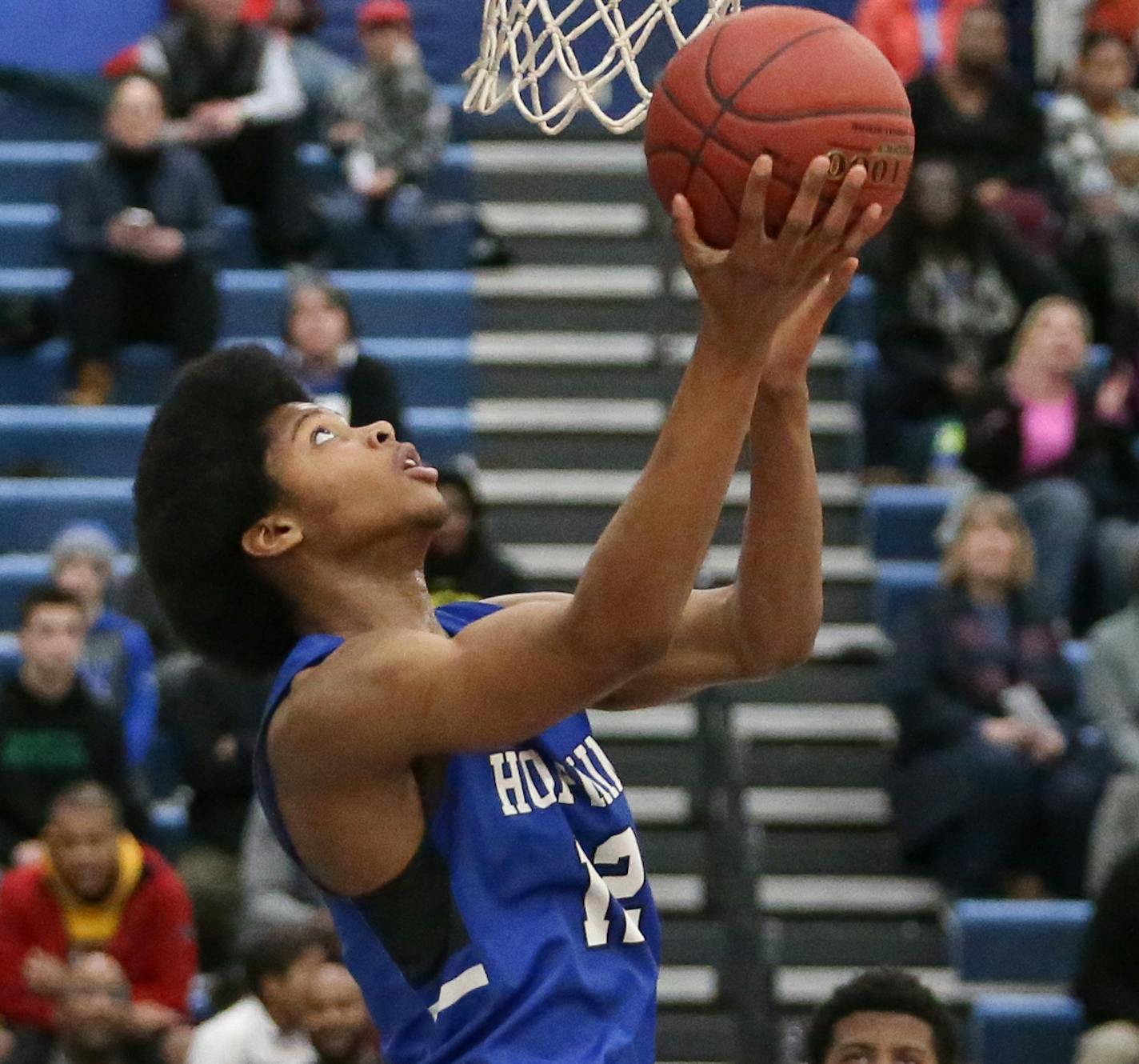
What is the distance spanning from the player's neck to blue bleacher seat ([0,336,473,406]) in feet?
17.1

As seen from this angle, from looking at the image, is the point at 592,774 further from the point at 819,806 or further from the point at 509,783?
the point at 819,806

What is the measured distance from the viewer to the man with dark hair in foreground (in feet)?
8.50

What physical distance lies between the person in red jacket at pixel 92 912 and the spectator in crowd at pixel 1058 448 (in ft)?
8.45

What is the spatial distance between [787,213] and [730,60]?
30cm

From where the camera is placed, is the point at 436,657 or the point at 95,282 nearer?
the point at 436,657

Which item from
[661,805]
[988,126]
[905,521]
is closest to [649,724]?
[661,805]

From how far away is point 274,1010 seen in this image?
5.55 metres

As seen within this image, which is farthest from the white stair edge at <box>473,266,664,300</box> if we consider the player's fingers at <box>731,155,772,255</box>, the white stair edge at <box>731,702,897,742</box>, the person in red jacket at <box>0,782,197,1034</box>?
the player's fingers at <box>731,155,772,255</box>

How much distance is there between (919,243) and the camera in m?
8.05

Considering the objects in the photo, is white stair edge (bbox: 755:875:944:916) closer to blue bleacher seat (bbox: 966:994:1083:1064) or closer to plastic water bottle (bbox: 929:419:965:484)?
blue bleacher seat (bbox: 966:994:1083:1064)

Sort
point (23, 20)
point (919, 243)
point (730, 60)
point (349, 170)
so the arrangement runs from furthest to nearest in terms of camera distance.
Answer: point (23, 20)
point (349, 170)
point (919, 243)
point (730, 60)

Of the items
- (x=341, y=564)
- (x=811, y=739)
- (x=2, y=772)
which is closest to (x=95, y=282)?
(x=2, y=772)

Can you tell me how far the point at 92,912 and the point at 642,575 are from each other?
12.6ft

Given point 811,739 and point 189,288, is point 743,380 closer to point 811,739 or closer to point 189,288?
point 811,739
